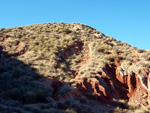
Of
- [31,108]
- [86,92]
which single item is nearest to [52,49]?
[86,92]

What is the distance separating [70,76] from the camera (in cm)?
1492

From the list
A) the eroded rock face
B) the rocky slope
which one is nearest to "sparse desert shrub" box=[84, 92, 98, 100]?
the rocky slope

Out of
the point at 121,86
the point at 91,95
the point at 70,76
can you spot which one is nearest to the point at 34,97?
the point at 91,95

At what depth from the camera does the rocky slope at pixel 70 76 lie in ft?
35.0

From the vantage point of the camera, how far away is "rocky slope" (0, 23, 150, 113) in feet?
35.0

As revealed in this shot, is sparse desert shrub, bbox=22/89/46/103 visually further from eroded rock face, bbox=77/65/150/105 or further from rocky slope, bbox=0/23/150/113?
eroded rock face, bbox=77/65/150/105

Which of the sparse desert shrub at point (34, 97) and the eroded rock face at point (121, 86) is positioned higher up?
the eroded rock face at point (121, 86)

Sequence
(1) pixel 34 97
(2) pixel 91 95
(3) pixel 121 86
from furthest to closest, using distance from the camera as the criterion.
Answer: (3) pixel 121 86
(2) pixel 91 95
(1) pixel 34 97

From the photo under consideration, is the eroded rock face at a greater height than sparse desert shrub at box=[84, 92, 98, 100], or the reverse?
the eroded rock face

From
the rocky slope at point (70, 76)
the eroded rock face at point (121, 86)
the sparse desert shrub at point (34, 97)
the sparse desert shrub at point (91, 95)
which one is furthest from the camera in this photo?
the eroded rock face at point (121, 86)

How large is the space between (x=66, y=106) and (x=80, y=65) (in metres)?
7.52

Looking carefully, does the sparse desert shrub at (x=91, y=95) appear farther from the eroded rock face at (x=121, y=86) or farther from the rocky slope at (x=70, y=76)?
the eroded rock face at (x=121, y=86)

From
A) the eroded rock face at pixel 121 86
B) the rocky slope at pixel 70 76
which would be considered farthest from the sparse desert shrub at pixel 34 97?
the eroded rock face at pixel 121 86

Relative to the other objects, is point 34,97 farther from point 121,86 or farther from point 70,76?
point 121,86
